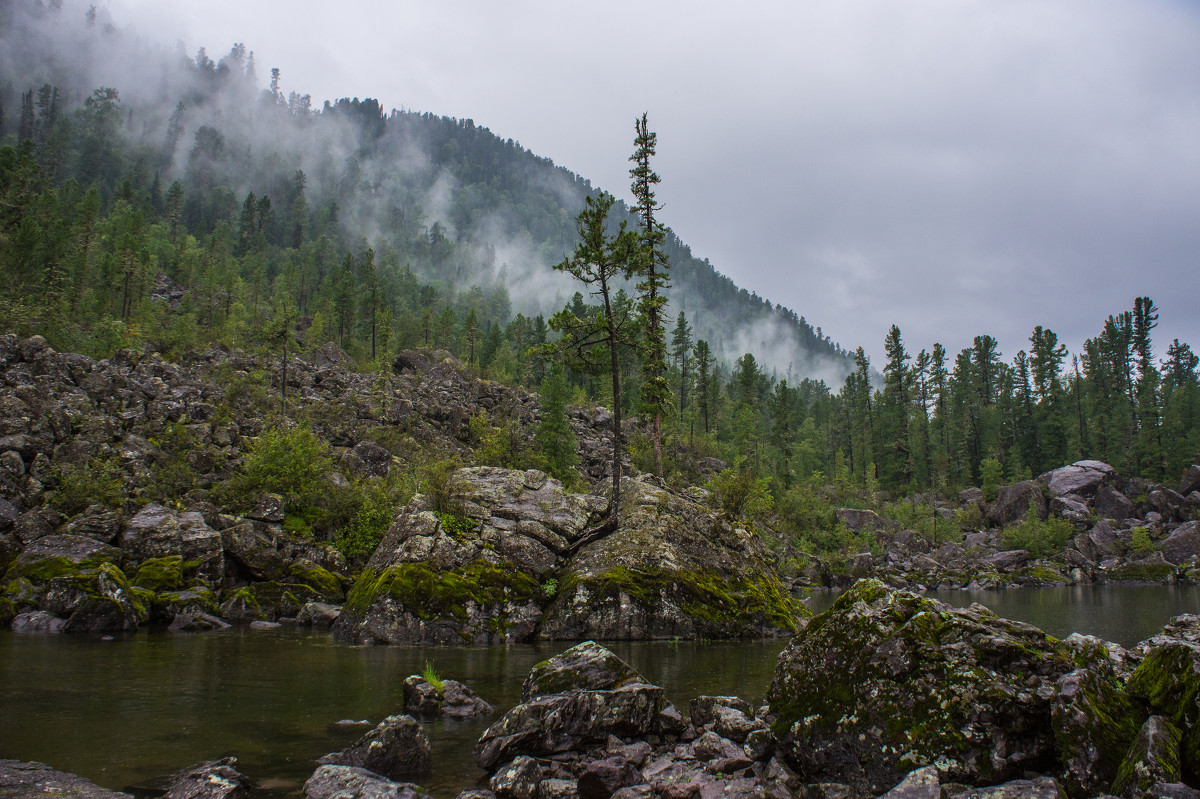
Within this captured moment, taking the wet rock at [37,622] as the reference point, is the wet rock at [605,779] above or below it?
above

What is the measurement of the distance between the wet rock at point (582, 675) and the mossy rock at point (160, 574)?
21.6 m

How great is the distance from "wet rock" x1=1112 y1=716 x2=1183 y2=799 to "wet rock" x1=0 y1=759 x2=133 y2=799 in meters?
9.78

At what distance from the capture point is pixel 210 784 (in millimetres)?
6574

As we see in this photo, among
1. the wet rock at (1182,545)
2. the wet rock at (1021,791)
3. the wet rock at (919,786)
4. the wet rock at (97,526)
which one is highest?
the wet rock at (97,526)

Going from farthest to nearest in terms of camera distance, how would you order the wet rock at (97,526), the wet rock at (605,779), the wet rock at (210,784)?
the wet rock at (97,526) → the wet rock at (605,779) → the wet rock at (210,784)

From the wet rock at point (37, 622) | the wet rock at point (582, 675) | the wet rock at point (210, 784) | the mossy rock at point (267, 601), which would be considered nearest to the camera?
the wet rock at point (210, 784)

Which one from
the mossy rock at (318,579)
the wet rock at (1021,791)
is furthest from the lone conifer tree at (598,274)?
the wet rock at (1021,791)

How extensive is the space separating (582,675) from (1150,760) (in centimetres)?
730

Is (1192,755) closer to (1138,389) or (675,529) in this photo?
(675,529)

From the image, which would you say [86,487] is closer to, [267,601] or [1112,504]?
[267,601]

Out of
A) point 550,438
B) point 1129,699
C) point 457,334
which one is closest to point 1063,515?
point 550,438

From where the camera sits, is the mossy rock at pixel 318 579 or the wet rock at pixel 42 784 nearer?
the wet rock at pixel 42 784

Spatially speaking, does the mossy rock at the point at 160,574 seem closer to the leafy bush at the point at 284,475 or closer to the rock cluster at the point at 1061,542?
the leafy bush at the point at 284,475

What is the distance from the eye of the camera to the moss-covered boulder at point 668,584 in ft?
69.9
